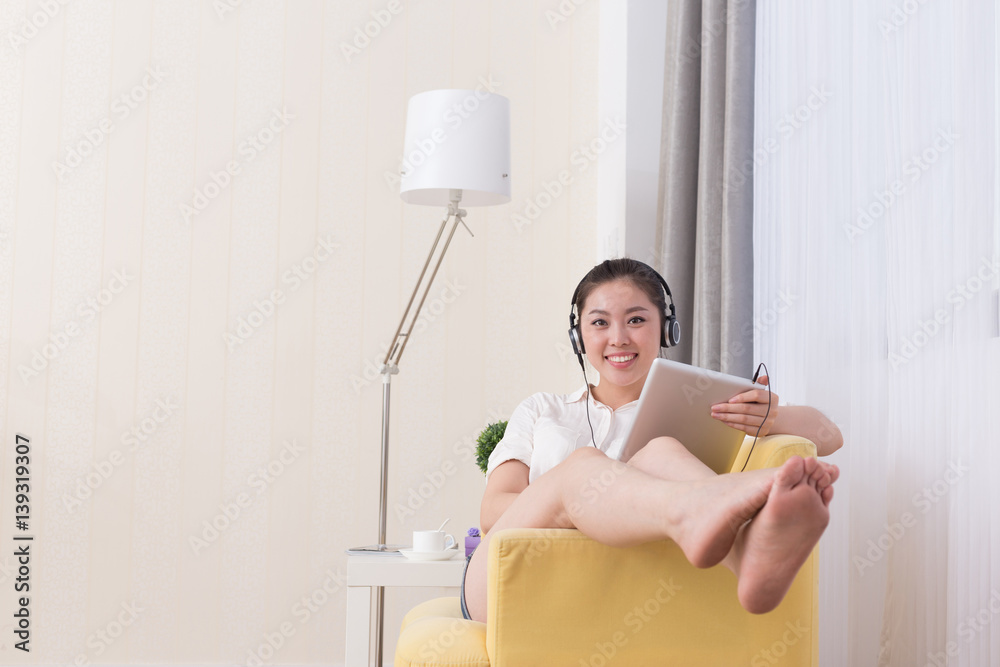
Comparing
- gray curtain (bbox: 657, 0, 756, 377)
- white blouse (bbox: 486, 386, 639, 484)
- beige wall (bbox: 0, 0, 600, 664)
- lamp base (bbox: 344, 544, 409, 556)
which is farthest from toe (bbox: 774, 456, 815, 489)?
beige wall (bbox: 0, 0, 600, 664)

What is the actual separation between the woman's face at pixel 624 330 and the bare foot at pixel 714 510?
2.62 feet

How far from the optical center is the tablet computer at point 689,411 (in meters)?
1.49

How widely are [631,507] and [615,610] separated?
0.18m

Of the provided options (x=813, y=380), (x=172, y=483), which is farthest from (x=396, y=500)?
(x=813, y=380)

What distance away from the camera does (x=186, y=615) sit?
2.81m

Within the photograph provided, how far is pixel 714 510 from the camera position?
1160mm

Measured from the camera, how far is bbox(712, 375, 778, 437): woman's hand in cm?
149

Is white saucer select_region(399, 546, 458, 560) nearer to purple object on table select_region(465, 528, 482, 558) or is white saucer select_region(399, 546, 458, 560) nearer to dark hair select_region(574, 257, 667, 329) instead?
purple object on table select_region(465, 528, 482, 558)

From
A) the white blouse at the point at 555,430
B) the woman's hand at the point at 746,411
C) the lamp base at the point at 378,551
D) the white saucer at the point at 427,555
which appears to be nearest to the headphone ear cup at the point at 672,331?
the white blouse at the point at 555,430

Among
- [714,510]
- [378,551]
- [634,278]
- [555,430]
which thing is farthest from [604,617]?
[378,551]

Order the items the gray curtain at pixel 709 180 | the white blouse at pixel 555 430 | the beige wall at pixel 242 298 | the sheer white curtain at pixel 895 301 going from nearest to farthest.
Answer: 1. the sheer white curtain at pixel 895 301
2. the white blouse at pixel 555 430
3. the gray curtain at pixel 709 180
4. the beige wall at pixel 242 298

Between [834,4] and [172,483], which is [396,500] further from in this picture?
[834,4]

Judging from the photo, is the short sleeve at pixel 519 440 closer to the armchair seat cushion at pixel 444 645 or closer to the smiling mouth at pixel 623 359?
the smiling mouth at pixel 623 359

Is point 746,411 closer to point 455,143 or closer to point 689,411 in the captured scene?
point 689,411
